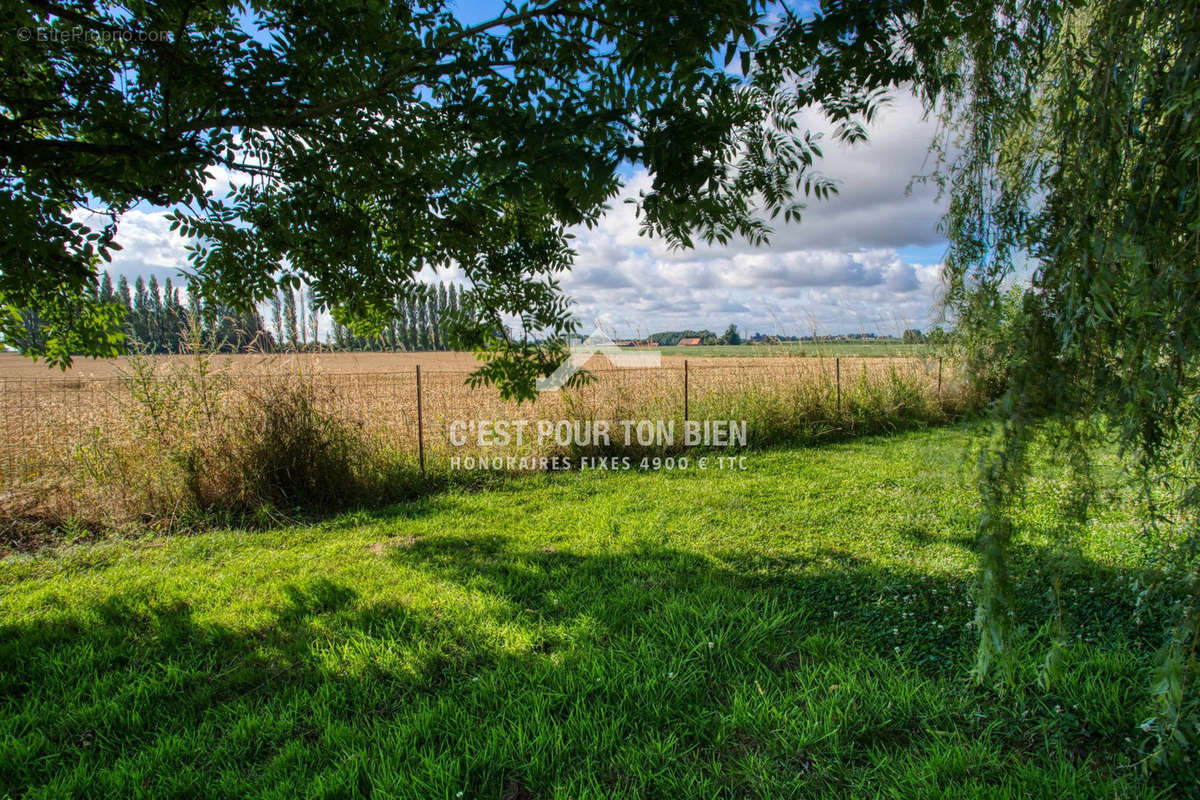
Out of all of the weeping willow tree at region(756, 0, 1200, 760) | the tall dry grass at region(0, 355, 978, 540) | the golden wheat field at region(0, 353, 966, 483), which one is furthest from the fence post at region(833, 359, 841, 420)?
the weeping willow tree at region(756, 0, 1200, 760)

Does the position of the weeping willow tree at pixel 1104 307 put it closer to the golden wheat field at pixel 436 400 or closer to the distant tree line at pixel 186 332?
the golden wheat field at pixel 436 400

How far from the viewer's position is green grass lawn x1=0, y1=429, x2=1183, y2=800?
6.91ft

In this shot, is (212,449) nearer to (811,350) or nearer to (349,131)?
(349,131)

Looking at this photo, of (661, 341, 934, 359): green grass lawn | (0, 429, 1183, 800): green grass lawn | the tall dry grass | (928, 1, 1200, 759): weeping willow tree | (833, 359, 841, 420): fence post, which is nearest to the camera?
(928, 1, 1200, 759): weeping willow tree

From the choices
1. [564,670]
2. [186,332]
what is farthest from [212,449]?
[564,670]

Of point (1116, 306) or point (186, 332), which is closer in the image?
point (1116, 306)

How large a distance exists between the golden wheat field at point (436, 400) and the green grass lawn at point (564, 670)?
164cm

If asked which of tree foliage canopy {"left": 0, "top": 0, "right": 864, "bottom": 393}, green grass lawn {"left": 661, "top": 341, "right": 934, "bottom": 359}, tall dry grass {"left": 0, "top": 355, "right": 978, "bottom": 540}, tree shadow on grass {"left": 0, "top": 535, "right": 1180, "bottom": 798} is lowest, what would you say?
tree shadow on grass {"left": 0, "top": 535, "right": 1180, "bottom": 798}

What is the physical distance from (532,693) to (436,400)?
7.57 m

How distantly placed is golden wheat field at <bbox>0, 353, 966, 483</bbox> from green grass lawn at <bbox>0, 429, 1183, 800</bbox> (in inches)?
64.6

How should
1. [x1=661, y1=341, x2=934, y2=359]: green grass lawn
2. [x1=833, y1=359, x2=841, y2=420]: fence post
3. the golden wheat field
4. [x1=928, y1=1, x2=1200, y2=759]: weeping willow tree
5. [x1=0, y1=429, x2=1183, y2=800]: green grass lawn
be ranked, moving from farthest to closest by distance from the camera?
[x1=661, y1=341, x2=934, y2=359]: green grass lawn < [x1=833, y1=359, x2=841, y2=420]: fence post < the golden wheat field < [x1=0, y1=429, x2=1183, y2=800]: green grass lawn < [x1=928, y1=1, x2=1200, y2=759]: weeping willow tree

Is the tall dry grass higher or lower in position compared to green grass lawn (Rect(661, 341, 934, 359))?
lower

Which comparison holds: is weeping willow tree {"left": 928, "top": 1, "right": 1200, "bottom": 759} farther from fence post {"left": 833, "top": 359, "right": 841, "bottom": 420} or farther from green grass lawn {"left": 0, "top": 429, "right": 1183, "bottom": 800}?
fence post {"left": 833, "top": 359, "right": 841, "bottom": 420}

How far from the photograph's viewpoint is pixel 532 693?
8.38 ft
